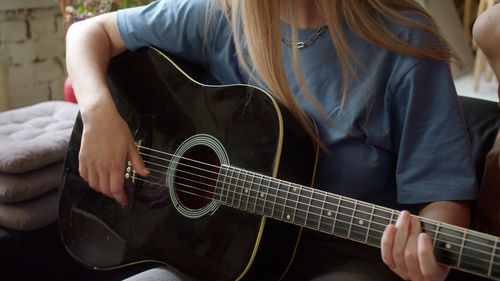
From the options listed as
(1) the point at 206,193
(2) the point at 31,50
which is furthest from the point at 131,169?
(2) the point at 31,50

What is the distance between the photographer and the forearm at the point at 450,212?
0.77 meters

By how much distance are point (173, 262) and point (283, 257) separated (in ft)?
0.73

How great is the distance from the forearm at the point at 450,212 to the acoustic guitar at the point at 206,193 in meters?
0.13

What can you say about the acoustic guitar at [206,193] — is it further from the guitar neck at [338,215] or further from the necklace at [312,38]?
the necklace at [312,38]

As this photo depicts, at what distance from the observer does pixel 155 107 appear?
100 cm

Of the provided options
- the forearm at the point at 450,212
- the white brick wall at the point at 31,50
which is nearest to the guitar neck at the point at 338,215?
the forearm at the point at 450,212

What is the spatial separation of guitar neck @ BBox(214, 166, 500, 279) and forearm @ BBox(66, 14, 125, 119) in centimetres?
32

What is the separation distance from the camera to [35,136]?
1483mm

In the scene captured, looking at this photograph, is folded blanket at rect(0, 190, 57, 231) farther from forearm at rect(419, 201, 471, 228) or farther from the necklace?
forearm at rect(419, 201, 471, 228)

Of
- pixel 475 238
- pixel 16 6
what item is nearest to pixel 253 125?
pixel 475 238

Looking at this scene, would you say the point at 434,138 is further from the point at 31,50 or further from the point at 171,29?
the point at 31,50

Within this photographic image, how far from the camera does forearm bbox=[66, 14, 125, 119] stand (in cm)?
97

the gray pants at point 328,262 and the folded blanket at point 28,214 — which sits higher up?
the gray pants at point 328,262

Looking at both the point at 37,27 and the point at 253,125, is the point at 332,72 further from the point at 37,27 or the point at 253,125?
the point at 37,27
